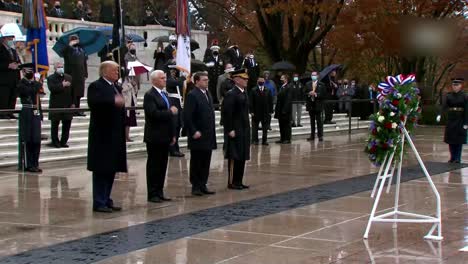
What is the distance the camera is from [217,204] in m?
11.6

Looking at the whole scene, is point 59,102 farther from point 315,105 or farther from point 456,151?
point 456,151

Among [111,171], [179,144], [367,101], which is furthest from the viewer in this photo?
[367,101]

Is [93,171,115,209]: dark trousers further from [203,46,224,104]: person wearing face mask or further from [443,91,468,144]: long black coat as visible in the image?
[203,46,224,104]: person wearing face mask

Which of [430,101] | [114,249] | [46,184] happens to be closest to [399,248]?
[114,249]

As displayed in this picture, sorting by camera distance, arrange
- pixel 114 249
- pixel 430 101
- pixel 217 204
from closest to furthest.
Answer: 1. pixel 114 249
2. pixel 217 204
3. pixel 430 101

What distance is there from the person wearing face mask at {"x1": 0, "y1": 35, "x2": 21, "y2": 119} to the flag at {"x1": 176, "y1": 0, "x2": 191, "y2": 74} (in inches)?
142

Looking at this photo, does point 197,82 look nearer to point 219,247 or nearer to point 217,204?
point 217,204

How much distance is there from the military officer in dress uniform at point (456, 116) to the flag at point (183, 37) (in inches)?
227

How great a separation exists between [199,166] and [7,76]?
7731mm

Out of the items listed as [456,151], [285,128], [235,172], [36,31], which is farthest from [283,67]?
[235,172]

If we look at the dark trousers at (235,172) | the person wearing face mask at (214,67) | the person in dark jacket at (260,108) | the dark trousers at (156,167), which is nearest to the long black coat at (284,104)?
the person in dark jacket at (260,108)

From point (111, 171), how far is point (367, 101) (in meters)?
19.5

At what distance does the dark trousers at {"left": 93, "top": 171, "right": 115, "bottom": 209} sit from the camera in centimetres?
1078

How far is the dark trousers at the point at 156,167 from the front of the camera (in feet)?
38.2
